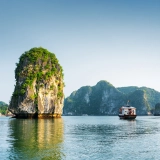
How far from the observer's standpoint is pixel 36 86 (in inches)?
3691

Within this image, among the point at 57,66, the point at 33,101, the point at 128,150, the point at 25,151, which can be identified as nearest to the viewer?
the point at 25,151

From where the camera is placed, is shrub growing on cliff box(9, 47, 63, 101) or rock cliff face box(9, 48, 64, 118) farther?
shrub growing on cliff box(9, 47, 63, 101)

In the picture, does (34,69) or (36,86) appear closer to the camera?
(36,86)

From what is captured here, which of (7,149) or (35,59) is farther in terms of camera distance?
(35,59)

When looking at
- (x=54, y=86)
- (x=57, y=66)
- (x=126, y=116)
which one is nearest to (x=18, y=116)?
(x=54, y=86)

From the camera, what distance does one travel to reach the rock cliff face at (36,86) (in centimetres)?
9069

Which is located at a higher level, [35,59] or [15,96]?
[35,59]

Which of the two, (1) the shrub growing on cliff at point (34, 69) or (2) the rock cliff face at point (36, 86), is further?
(1) the shrub growing on cliff at point (34, 69)

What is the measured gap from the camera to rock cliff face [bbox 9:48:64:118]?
90688 millimetres

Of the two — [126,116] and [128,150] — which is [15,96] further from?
[128,150]

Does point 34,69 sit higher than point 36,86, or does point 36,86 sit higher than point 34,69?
point 34,69

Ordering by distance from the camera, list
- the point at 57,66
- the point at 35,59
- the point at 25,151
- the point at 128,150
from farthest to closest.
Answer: the point at 57,66, the point at 35,59, the point at 128,150, the point at 25,151

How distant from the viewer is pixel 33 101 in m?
90.6

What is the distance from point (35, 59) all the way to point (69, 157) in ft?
266
